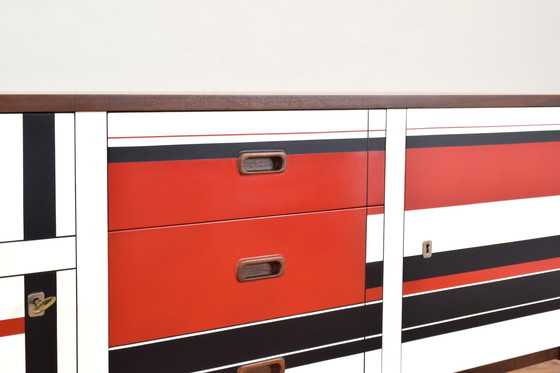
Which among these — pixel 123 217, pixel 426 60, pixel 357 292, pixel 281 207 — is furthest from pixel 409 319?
pixel 426 60

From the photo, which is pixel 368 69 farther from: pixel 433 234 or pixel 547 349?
pixel 547 349

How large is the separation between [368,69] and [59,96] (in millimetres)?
1395

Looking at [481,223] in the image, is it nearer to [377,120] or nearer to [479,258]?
[479,258]

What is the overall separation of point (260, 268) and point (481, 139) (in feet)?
2.33

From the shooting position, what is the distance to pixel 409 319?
5.59ft

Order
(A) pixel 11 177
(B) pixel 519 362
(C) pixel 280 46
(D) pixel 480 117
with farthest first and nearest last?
(C) pixel 280 46 < (B) pixel 519 362 < (D) pixel 480 117 < (A) pixel 11 177

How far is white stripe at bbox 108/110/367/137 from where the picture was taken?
133 centimetres

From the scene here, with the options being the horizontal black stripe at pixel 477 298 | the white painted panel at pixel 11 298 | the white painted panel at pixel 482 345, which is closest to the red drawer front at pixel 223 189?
the white painted panel at pixel 11 298

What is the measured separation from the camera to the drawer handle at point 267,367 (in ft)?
4.93

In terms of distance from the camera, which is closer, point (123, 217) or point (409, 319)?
point (123, 217)

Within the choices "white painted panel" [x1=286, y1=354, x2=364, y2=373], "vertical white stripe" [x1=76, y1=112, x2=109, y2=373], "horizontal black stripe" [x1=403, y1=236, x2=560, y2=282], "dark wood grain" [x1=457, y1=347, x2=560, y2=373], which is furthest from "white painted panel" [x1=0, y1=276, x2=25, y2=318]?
"dark wood grain" [x1=457, y1=347, x2=560, y2=373]

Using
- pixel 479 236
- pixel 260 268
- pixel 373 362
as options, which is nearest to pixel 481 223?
pixel 479 236

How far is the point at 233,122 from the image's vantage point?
1.43 metres

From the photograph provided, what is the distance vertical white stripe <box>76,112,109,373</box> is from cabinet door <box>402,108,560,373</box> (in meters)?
0.76
